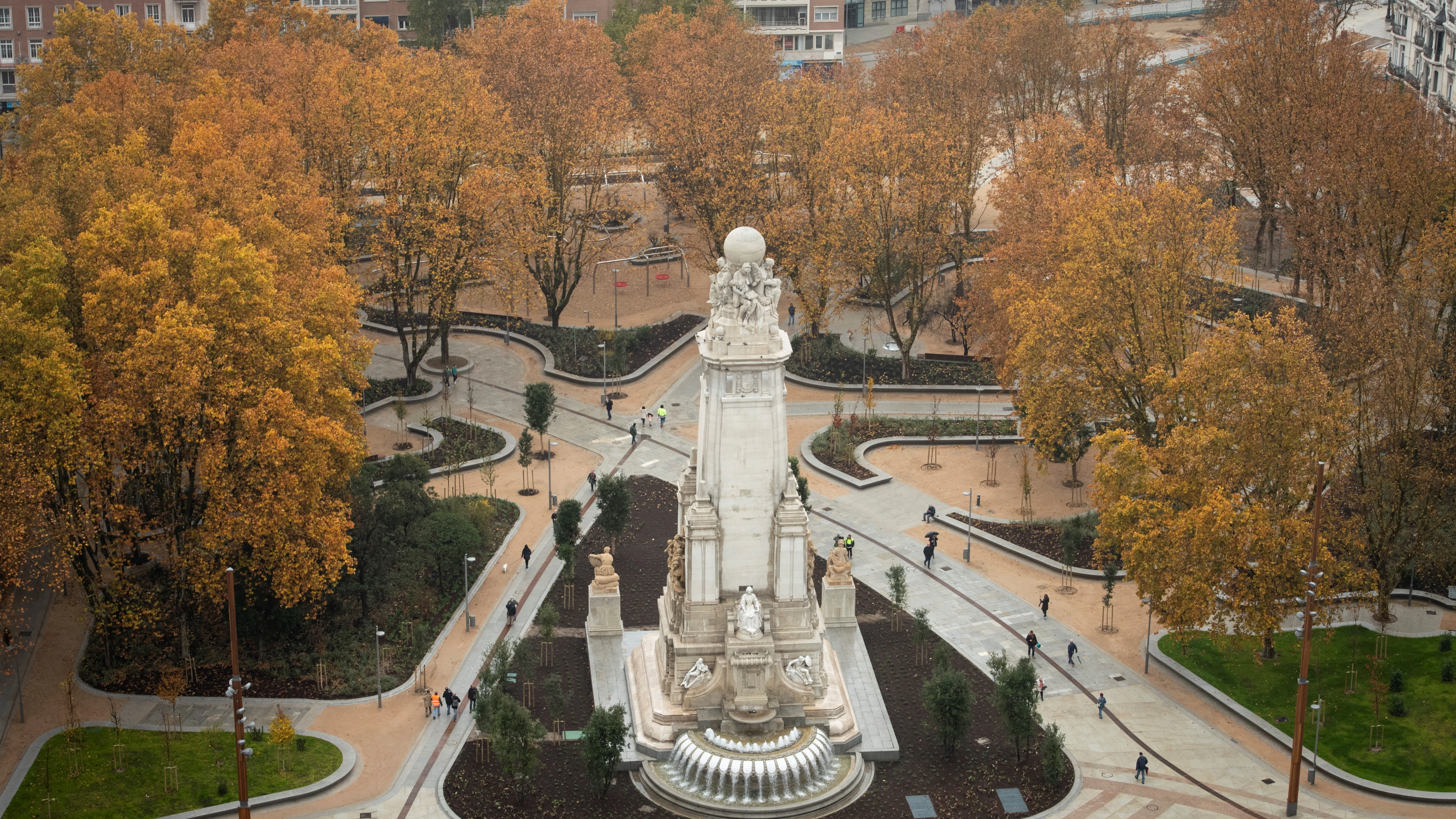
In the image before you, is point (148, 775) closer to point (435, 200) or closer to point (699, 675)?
point (699, 675)

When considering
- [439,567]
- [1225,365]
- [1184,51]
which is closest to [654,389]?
[439,567]

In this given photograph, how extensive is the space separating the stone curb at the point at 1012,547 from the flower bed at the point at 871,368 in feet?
55.2

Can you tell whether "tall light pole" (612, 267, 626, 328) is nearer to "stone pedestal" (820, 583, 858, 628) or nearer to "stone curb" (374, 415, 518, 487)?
"stone curb" (374, 415, 518, 487)

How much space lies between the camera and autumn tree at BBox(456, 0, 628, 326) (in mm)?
102062

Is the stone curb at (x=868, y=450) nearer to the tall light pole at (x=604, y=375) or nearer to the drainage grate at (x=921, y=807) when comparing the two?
the tall light pole at (x=604, y=375)

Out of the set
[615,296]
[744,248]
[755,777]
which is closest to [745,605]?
[755,777]

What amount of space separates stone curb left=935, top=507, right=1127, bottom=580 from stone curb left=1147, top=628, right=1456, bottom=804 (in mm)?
5464

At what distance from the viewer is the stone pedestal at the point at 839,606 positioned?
70062mm

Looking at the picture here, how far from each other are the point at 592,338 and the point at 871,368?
1650 centimetres

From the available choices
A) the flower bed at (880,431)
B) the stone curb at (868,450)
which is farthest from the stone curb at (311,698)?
the flower bed at (880,431)

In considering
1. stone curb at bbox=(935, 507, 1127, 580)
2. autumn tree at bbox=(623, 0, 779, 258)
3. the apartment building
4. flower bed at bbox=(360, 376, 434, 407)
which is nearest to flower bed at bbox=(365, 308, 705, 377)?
autumn tree at bbox=(623, 0, 779, 258)

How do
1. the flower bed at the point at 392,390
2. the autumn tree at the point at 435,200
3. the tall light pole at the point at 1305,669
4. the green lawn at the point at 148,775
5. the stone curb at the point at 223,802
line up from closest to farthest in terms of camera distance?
1. the tall light pole at the point at 1305,669
2. the green lawn at the point at 148,775
3. the stone curb at the point at 223,802
4. the autumn tree at the point at 435,200
5. the flower bed at the point at 392,390

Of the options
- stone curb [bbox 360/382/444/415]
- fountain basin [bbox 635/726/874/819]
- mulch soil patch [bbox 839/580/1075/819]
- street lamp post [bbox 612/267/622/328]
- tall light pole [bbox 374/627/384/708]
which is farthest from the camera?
street lamp post [bbox 612/267/622/328]

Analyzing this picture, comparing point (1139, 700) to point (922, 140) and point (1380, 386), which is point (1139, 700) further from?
point (922, 140)
